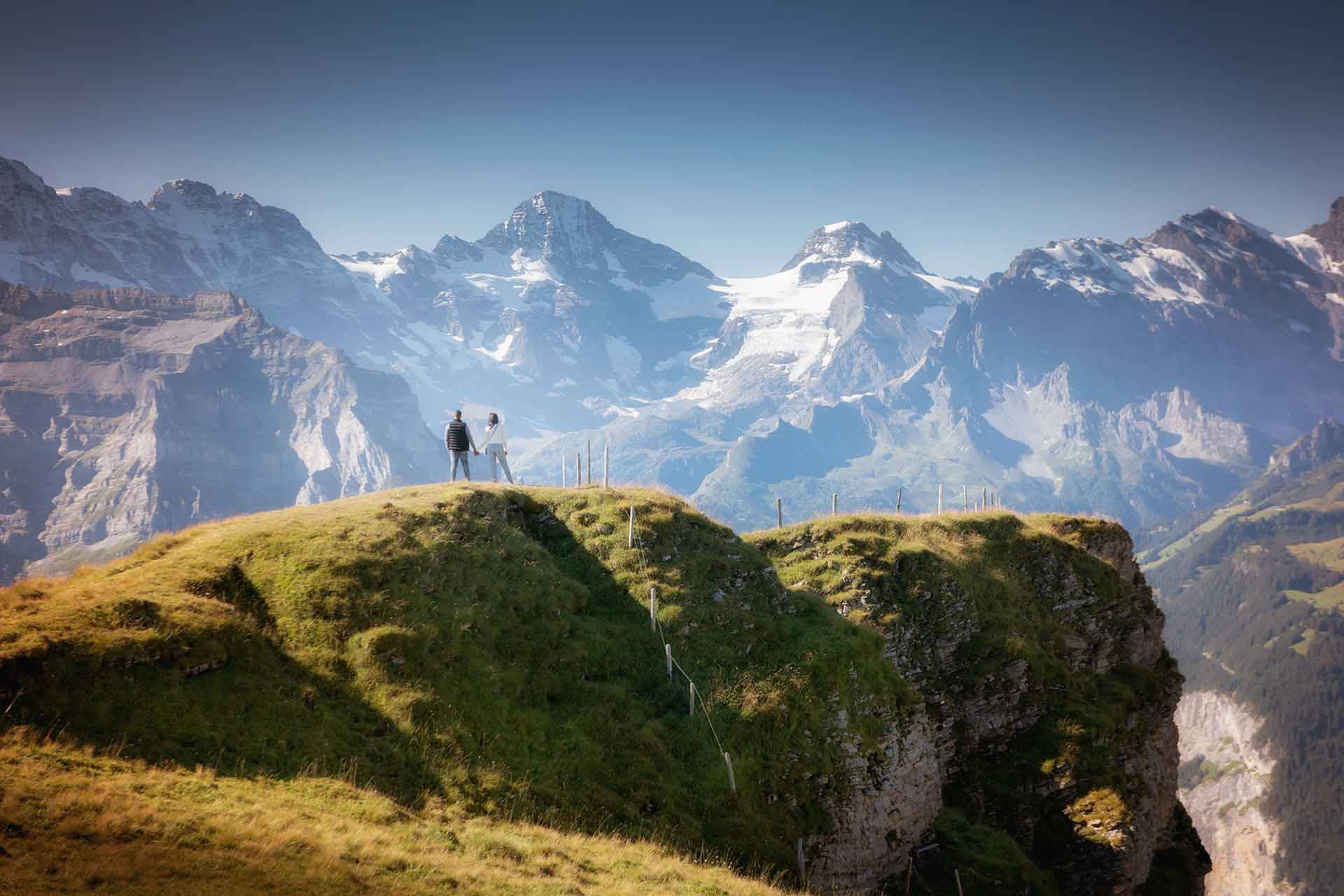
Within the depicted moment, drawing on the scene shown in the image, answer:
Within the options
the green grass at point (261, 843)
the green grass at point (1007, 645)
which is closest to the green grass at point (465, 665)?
the green grass at point (261, 843)

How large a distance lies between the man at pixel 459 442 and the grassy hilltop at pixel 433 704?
4406 mm

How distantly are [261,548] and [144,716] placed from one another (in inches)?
427

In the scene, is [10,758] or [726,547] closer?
[10,758]

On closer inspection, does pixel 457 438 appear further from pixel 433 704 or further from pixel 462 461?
pixel 433 704

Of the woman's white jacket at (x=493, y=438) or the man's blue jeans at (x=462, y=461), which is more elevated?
the woman's white jacket at (x=493, y=438)

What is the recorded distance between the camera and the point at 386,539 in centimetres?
3425

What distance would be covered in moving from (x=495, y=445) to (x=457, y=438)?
3.76m

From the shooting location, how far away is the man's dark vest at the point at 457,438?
44.8m

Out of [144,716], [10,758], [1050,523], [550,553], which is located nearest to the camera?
[10,758]

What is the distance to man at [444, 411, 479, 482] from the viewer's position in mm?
44825

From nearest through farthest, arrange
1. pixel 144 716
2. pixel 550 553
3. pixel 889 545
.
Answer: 1. pixel 144 716
2. pixel 550 553
3. pixel 889 545

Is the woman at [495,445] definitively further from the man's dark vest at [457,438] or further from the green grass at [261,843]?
the green grass at [261,843]

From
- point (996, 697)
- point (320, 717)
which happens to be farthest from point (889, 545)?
point (320, 717)

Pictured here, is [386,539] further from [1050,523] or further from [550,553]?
[1050,523]
